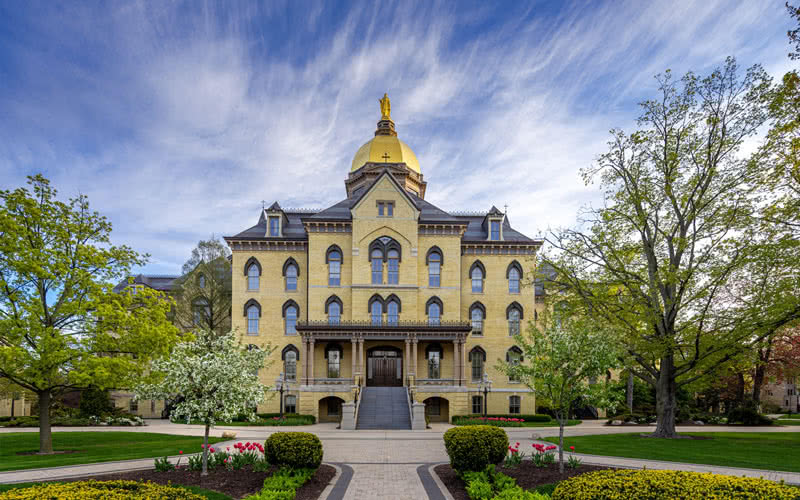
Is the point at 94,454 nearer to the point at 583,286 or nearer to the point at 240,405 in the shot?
the point at 240,405

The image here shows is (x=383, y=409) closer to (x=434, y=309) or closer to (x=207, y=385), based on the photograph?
(x=434, y=309)

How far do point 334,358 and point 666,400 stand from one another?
21.7 metres

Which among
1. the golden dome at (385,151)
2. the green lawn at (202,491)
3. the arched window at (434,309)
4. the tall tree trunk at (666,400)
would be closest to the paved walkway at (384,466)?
the green lawn at (202,491)

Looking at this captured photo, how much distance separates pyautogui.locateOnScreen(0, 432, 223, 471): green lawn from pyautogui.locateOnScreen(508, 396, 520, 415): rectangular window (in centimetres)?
2282

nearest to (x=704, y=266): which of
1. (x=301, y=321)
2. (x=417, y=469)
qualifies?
(x=417, y=469)

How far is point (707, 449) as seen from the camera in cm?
1909

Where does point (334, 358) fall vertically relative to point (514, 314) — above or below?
below

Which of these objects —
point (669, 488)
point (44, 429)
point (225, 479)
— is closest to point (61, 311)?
point (44, 429)

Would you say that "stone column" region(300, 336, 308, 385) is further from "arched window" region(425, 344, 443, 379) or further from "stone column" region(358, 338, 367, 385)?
"arched window" region(425, 344, 443, 379)

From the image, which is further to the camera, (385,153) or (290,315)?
(385,153)

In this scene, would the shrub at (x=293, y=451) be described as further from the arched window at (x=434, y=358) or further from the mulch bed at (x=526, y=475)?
the arched window at (x=434, y=358)

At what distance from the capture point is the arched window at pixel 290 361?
3678 centimetres

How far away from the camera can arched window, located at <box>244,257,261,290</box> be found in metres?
37.8

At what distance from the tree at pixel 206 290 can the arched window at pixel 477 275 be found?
19429mm
